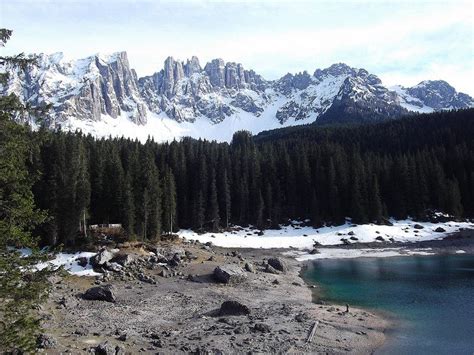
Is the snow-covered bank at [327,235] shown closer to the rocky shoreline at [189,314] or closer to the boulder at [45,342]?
the rocky shoreline at [189,314]

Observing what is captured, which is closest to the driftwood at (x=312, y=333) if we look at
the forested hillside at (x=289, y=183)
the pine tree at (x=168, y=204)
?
the forested hillside at (x=289, y=183)

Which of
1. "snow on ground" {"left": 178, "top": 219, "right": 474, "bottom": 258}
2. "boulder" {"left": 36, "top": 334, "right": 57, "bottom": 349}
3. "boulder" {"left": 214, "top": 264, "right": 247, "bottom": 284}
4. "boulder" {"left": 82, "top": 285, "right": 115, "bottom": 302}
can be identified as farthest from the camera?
"snow on ground" {"left": 178, "top": 219, "right": 474, "bottom": 258}

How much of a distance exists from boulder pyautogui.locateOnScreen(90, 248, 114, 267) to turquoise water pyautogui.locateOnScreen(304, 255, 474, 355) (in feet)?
83.5

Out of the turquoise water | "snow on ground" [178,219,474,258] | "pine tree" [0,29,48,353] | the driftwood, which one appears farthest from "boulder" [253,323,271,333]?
"snow on ground" [178,219,474,258]

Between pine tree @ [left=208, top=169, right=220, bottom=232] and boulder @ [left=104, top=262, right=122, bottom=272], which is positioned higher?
pine tree @ [left=208, top=169, right=220, bottom=232]

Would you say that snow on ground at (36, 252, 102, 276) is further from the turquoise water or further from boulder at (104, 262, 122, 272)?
the turquoise water

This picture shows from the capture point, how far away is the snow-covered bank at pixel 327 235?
93.1 metres

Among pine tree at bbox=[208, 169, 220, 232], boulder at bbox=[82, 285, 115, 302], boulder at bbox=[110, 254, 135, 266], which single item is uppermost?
pine tree at bbox=[208, 169, 220, 232]

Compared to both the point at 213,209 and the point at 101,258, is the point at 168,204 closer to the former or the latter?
the point at 213,209

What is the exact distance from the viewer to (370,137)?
188875mm

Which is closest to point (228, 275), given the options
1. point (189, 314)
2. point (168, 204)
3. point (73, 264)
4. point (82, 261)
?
point (189, 314)

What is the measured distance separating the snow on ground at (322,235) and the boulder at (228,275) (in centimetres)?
3467

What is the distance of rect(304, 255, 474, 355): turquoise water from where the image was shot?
31.3 meters

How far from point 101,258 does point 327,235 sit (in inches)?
2360
